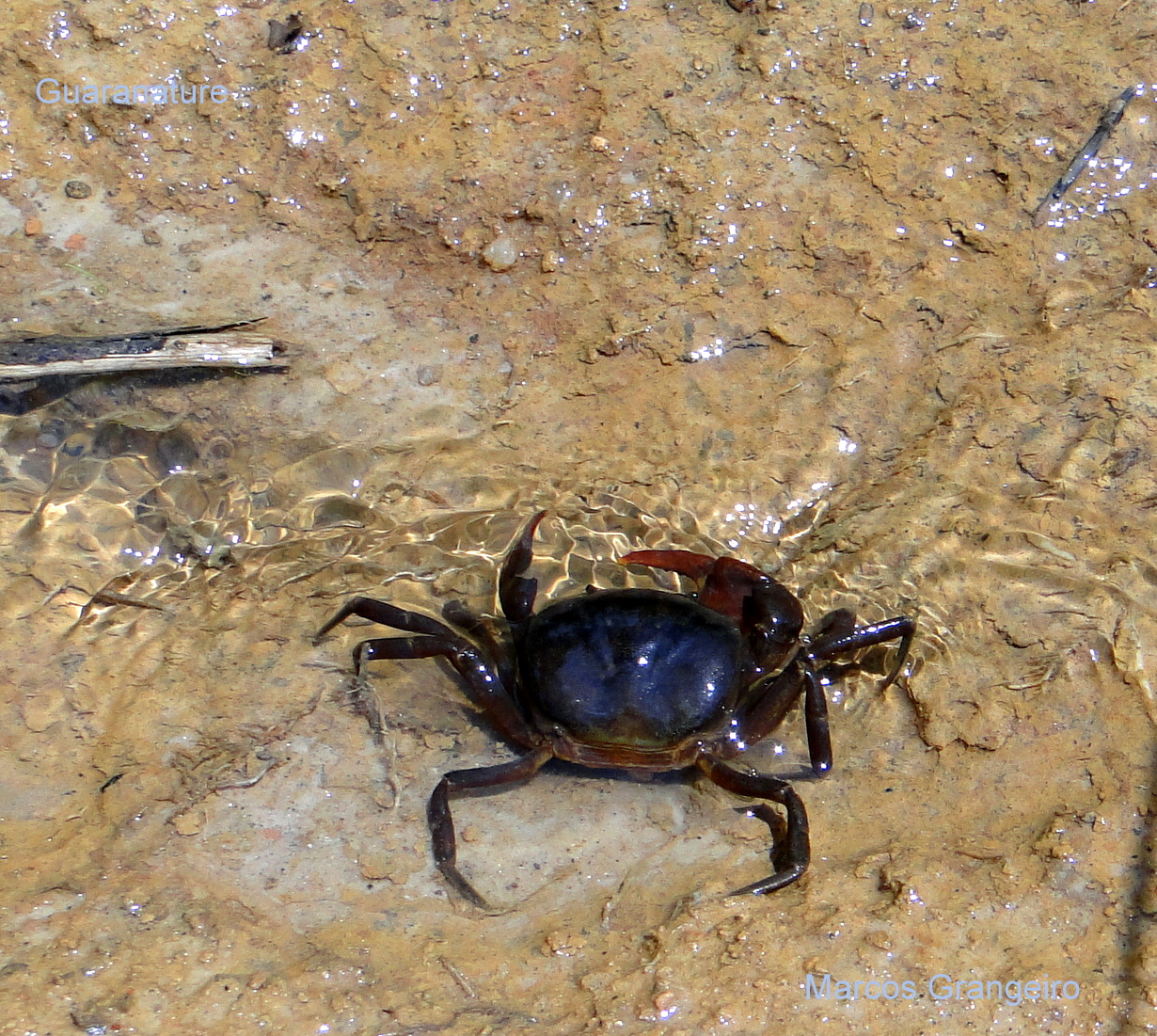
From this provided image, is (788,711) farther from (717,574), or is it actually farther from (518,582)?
(518,582)

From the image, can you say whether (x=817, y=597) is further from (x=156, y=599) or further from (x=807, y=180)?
(x=156, y=599)

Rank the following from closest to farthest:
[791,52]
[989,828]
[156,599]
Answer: [989,828] → [156,599] → [791,52]

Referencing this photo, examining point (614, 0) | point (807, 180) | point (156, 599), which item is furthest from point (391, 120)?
point (156, 599)

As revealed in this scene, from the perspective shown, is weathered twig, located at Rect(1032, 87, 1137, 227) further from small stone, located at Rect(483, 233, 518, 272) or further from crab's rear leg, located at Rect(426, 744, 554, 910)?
crab's rear leg, located at Rect(426, 744, 554, 910)

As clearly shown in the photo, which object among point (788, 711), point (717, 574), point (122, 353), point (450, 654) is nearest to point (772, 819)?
point (788, 711)

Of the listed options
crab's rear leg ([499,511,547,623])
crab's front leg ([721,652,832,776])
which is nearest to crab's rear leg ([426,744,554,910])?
crab's rear leg ([499,511,547,623])

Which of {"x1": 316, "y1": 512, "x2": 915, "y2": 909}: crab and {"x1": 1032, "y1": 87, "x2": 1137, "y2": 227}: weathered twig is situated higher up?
{"x1": 1032, "y1": 87, "x2": 1137, "y2": 227}: weathered twig

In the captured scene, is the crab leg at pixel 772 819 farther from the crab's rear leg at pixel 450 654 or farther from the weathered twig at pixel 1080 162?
the weathered twig at pixel 1080 162
